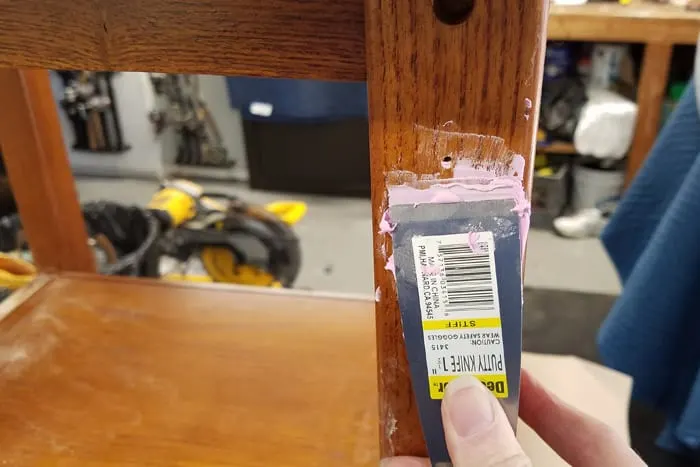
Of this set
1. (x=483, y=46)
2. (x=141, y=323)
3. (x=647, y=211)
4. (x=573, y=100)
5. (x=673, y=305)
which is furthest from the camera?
(x=573, y=100)

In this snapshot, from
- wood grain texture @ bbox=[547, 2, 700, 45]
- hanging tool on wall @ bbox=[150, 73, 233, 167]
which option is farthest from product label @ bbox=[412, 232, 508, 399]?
hanging tool on wall @ bbox=[150, 73, 233, 167]

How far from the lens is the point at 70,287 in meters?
0.57

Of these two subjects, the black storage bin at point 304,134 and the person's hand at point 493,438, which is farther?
the black storage bin at point 304,134

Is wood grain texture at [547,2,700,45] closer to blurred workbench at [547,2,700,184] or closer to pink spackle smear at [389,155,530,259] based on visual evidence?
blurred workbench at [547,2,700,184]

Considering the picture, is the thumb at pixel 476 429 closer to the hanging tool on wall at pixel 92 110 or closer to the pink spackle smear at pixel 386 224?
the pink spackle smear at pixel 386 224

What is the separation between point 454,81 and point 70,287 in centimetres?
46

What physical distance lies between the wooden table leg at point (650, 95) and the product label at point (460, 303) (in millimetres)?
1402

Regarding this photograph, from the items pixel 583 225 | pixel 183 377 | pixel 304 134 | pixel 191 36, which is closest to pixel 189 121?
pixel 304 134

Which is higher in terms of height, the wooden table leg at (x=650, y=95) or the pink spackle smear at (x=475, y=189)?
the pink spackle smear at (x=475, y=189)

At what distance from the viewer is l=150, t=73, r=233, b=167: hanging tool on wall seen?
187 centimetres

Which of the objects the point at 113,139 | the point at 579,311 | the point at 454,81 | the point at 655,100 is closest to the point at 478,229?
the point at 454,81

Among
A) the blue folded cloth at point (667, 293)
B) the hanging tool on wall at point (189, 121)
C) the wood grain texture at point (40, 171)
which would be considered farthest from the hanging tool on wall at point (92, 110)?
the blue folded cloth at point (667, 293)

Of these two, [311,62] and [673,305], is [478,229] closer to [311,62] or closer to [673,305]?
[311,62]

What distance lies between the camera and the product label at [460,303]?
22 cm
